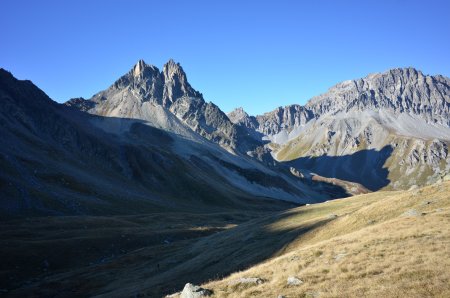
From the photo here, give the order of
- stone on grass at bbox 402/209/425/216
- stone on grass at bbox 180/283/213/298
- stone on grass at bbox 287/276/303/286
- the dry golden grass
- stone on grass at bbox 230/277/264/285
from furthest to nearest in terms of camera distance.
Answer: stone on grass at bbox 402/209/425/216, stone on grass at bbox 230/277/264/285, stone on grass at bbox 180/283/213/298, stone on grass at bbox 287/276/303/286, the dry golden grass

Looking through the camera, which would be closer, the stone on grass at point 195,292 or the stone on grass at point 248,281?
the stone on grass at point 195,292

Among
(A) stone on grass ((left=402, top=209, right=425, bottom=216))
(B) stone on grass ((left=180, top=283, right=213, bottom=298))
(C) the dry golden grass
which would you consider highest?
(A) stone on grass ((left=402, top=209, right=425, bottom=216))

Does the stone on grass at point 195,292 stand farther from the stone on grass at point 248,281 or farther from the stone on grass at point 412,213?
the stone on grass at point 412,213

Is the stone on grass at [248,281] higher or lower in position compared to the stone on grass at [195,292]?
lower

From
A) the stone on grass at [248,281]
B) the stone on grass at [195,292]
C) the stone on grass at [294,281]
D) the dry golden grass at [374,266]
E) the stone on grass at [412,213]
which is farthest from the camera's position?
the stone on grass at [412,213]

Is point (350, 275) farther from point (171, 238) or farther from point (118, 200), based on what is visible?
point (118, 200)

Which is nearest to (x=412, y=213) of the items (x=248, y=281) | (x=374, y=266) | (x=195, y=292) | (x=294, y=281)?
(x=374, y=266)

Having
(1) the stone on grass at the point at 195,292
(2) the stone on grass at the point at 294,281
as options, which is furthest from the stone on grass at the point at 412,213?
(1) the stone on grass at the point at 195,292

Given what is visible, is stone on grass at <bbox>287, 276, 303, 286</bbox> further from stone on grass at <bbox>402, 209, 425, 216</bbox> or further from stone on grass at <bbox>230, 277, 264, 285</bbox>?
stone on grass at <bbox>402, 209, 425, 216</bbox>

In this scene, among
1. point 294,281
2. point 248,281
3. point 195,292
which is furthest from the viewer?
point 248,281

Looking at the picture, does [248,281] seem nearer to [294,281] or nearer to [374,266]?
[294,281]

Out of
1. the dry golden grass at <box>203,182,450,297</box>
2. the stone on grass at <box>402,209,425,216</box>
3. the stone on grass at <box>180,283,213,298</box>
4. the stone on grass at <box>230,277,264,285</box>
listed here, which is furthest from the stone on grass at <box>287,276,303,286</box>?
the stone on grass at <box>402,209,425,216</box>

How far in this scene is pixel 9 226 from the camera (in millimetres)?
85625

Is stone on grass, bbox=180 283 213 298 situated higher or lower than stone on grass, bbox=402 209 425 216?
lower
